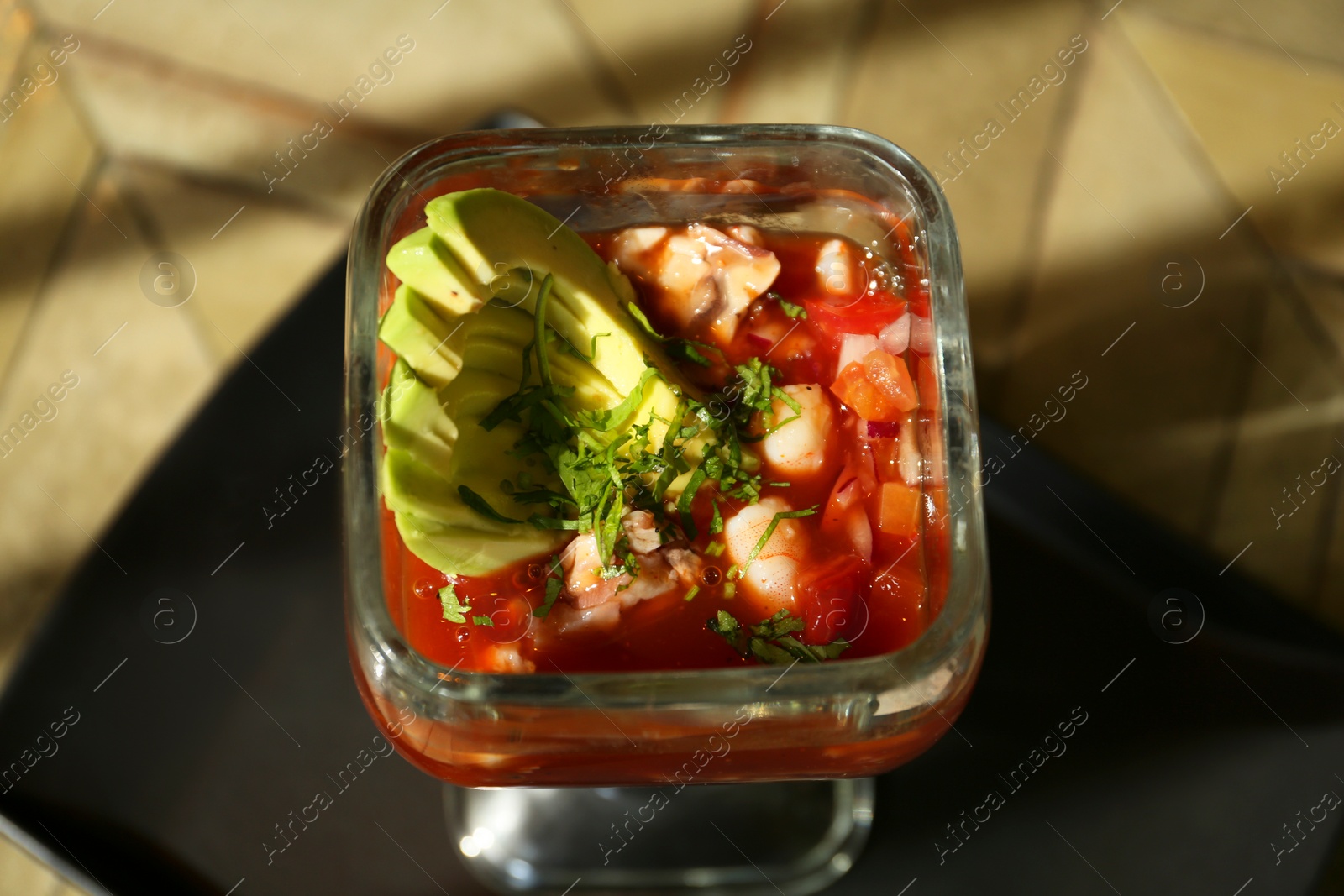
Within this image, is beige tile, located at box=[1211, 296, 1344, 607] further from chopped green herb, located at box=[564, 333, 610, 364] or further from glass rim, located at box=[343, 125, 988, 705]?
chopped green herb, located at box=[564, 333, 610, 364]

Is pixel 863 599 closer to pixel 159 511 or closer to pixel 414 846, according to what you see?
pixel 414 846

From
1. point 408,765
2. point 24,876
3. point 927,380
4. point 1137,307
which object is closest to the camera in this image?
point 927,380

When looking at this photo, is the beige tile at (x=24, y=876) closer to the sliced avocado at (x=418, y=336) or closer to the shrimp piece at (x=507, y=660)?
the shrimp piece at (x=507, y=660)

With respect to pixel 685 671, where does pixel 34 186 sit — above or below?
above

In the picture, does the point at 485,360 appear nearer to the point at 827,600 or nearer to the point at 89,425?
the point at 827,600

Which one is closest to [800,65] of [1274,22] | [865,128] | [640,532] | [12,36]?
[865,128]

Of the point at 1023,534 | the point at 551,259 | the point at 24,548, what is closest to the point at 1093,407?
the point at 1023,534
